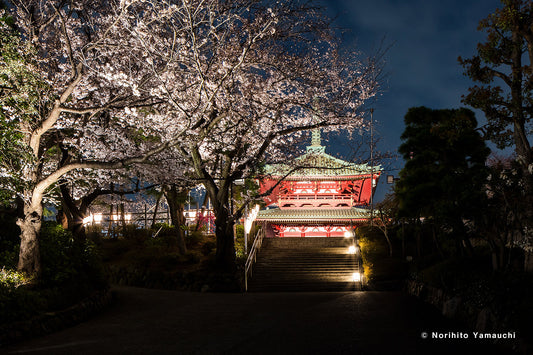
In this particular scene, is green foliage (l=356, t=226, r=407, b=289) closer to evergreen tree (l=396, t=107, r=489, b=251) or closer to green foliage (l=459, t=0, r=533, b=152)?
evergreen tree (l=396, t=107, r=489, b=251)

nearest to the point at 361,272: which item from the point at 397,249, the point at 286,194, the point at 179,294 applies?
the point at 397,249

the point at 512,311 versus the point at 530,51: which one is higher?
the point at 530,51

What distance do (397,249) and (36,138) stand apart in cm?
1772

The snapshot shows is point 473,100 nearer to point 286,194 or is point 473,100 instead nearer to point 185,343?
point 185,343

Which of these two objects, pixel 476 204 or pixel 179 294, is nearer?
pixel 476 204

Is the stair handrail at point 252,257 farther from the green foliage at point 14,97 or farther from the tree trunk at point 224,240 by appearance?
the green foliage at point 14,97

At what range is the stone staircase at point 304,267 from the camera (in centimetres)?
1611

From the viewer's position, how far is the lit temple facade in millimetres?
24734

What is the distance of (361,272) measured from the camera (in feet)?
57.2

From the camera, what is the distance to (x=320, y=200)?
26.5 metres

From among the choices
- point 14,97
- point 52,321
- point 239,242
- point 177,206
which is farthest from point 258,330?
point 239,242

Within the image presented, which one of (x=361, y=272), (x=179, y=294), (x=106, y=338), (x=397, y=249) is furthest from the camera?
(x=397, y=249)

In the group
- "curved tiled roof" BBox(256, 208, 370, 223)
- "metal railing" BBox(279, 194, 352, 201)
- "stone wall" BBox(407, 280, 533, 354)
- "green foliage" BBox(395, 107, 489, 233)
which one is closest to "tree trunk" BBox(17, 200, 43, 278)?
"stone wall" BBox(407, 280, 533, 354)

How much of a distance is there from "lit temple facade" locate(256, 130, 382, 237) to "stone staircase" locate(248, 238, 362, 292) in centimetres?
273
